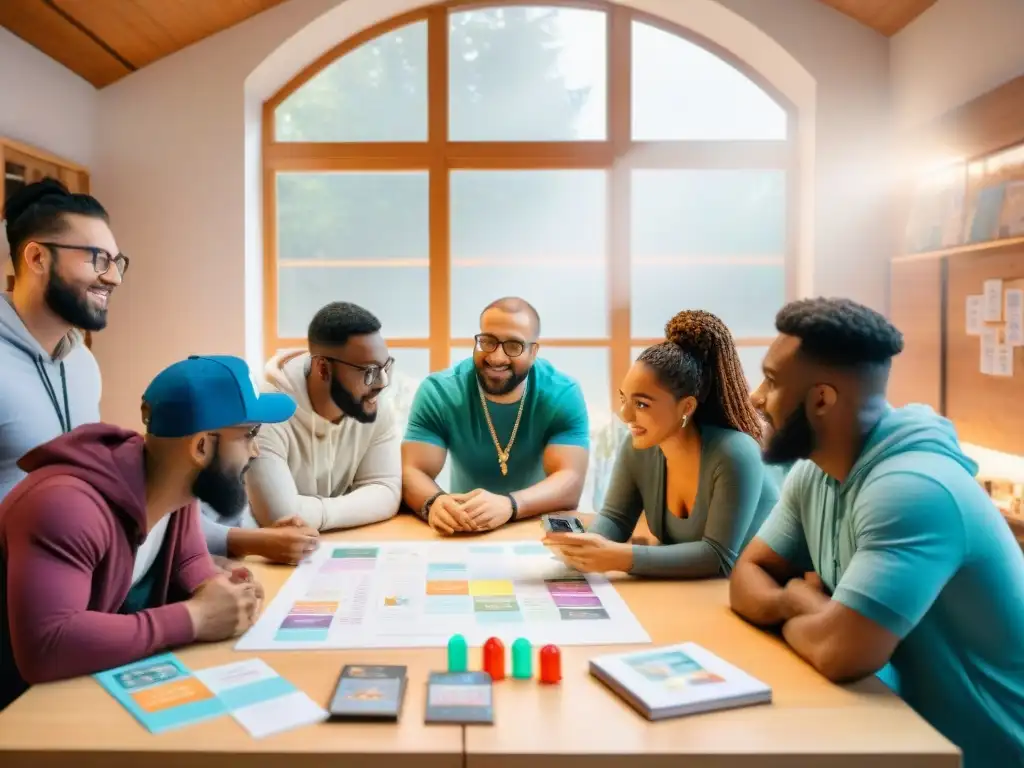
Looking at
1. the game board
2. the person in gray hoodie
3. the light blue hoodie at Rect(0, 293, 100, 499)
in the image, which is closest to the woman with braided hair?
the game board

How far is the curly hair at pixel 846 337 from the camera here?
4.86ft

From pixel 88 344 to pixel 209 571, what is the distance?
3230 mm

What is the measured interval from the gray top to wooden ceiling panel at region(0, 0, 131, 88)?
125 inches

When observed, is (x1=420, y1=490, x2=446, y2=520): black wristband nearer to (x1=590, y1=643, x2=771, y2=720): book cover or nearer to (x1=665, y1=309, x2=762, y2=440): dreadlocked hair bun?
(x1=665, y1=309, x2=762, y2=440): dreadlocked hair bun

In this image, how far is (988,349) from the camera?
137 inches

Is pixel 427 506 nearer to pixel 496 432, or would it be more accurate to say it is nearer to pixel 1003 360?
pixel 496 432

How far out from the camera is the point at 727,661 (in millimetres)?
1441

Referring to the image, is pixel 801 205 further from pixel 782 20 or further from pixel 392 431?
pixel 392 431

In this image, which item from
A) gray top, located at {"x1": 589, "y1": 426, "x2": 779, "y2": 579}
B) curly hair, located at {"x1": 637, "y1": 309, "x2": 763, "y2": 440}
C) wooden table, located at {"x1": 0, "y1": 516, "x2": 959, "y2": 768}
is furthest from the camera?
curly hair, located at {"x1": 637, "y1": 309, "x2": 763, "y2": 440}

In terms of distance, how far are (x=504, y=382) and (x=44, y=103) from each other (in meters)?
2.80

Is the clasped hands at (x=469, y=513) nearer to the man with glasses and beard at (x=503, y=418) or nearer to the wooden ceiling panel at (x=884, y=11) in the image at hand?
the man with glasses and beard at (x=503, y=418)

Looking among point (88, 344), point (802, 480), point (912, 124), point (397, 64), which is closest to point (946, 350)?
point (912, 124)

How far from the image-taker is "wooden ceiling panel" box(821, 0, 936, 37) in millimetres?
4215

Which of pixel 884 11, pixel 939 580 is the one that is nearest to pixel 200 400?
pixel 939 580
